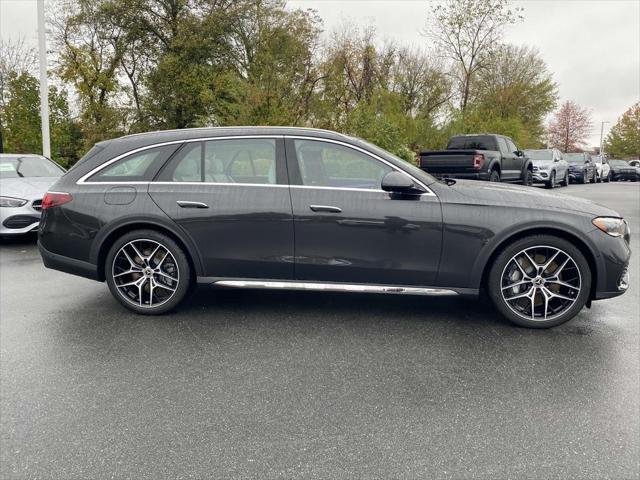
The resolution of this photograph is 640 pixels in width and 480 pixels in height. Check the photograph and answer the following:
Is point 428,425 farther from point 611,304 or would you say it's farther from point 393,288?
point 611,304

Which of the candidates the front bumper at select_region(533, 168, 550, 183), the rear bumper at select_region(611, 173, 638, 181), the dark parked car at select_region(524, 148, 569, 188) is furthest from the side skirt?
the rear bumper at select_region(611, 173, 638, 181)

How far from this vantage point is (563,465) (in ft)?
8.14

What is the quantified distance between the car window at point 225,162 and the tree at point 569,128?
7842cm

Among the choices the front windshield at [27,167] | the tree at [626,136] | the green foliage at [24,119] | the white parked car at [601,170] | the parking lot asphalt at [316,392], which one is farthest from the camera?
the tree at [626,136]

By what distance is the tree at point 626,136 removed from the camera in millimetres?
72125

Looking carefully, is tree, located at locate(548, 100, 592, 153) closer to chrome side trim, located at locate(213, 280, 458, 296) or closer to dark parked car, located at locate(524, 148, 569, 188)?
dark parked car, located at locate(524, 148, 569, 188)

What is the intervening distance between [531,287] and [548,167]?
2038cm

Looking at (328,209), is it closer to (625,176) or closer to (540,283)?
(540,283)

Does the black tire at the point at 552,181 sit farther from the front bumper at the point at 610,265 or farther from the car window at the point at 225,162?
the car window at the point at 225,162

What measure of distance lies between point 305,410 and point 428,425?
26.7 inches

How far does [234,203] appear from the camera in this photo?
4.58 metres

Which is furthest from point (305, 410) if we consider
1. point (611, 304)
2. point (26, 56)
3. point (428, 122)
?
point (26, 56)

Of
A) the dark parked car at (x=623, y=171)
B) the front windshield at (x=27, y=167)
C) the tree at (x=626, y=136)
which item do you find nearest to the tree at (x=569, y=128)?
the tree at (x=626, y=136)

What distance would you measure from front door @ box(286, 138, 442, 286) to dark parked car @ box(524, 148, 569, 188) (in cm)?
1997
